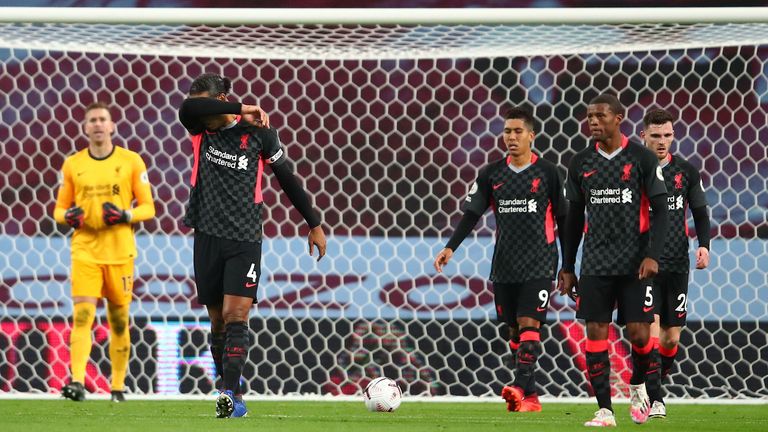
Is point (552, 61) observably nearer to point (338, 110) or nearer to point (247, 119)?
point (338, 110)

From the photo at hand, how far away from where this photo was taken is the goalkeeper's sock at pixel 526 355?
6.05 meters

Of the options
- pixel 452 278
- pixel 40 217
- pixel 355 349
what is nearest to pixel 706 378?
pixel 452 278

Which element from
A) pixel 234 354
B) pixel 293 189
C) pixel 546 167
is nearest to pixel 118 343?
pixel 234 354

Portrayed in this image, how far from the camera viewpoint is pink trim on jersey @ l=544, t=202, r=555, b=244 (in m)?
6.20

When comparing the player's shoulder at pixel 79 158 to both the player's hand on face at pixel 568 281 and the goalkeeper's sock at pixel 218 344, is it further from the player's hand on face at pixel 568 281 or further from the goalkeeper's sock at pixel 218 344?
the player's hand on face at pixel 568 281

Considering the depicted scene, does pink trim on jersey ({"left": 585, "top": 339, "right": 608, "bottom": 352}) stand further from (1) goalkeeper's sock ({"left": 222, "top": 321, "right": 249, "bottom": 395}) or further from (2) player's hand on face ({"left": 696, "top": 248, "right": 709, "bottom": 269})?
(1) goalkeeper's sock ({"left": 222, "top": 321, "right": 249, "bottom": 395})

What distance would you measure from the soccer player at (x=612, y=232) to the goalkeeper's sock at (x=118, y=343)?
8.48 feet

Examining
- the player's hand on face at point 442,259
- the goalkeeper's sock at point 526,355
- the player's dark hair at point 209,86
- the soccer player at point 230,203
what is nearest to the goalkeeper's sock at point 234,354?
the soccer player at point 230,203

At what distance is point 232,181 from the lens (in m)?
5.28

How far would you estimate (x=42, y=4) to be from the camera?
8180mm

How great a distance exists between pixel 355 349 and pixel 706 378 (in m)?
2.01

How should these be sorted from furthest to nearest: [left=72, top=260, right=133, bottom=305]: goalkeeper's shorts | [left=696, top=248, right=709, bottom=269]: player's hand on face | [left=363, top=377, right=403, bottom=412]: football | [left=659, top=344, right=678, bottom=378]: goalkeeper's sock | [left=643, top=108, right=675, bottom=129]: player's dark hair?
[left=72, top=260, right=133, bottom=305]: goalkeeper's shorts < [left=659, top=344, right=678, bottom=378]: goalkeeper's sock < [left=643, top=108, right=675, bottom=129]: player's dark hair < [left=696, top=248, right=709, bottom=269]: player's hand on face < [left=363, top=377, right=403, bottom=412]: football

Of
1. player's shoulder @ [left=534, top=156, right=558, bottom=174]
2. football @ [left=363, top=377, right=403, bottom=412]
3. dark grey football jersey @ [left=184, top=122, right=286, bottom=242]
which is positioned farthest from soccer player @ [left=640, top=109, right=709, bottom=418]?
dark grey football jersey @ [left=184, top=122, right=286, bottom=242]

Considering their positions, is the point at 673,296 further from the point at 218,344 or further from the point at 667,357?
the point at 218,344
